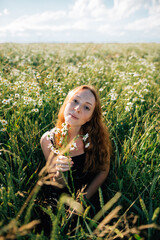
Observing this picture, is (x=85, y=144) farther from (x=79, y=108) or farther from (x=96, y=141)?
(x=79, y=108)

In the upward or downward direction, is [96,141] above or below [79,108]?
below

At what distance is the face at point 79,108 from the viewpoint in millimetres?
1659

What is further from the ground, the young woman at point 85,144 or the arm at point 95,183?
the young woman at point 85,144

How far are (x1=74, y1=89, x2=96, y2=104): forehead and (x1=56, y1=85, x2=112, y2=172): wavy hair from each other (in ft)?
0.16

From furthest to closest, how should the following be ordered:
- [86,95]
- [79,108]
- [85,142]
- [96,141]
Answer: [96,141] < [85,142] < [86,95] < [79,108]

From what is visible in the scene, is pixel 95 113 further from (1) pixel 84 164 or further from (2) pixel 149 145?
(2) pixel 149 145

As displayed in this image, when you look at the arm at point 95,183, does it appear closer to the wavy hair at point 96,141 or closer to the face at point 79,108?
the wavy hair at point 96,141

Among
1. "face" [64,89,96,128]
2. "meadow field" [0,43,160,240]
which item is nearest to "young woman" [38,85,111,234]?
"face" [64,89,96,128]

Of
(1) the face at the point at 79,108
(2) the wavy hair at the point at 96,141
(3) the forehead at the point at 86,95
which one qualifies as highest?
(3) the forehead at the point at 86,95

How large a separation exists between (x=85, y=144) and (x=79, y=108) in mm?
468

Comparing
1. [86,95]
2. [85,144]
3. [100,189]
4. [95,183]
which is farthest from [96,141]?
[100,189]

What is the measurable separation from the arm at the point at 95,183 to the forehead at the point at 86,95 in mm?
824

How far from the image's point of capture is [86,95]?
1782mm

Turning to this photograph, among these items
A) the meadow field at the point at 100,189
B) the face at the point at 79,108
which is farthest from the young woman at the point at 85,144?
the meadow field at the point at 100,189
